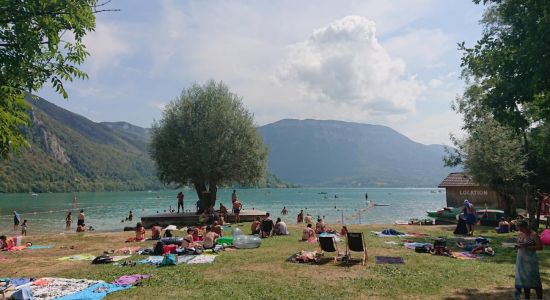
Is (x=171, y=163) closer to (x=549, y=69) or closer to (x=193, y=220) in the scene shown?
(x=193, y=220)

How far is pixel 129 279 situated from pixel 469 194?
150ft

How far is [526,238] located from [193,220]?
83.2 ft

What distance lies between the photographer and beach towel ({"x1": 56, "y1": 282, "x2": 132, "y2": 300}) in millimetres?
10133

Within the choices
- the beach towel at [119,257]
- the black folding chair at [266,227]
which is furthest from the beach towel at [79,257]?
the black folding chair at [266,227]

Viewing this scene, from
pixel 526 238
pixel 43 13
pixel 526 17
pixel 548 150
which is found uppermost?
pixel 526 17

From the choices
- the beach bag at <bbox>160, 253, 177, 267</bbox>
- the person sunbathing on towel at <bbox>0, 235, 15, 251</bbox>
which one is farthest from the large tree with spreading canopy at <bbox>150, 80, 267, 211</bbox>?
the beach bag at <bbox>160, 253, 177, 267</bbox>

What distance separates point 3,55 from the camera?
24.0 ft

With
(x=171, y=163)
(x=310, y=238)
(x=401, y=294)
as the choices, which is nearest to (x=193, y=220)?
(x=171, y=163)

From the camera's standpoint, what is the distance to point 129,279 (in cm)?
1202

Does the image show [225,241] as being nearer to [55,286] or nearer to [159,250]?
[159,250]

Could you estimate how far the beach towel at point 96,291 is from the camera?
33.2ft

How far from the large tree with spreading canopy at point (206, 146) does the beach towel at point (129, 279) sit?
2187cm

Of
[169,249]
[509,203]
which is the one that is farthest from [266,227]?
[509,203]

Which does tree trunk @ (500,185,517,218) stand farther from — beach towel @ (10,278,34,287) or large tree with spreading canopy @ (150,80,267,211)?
beach towel @ (10,278,34,287)
